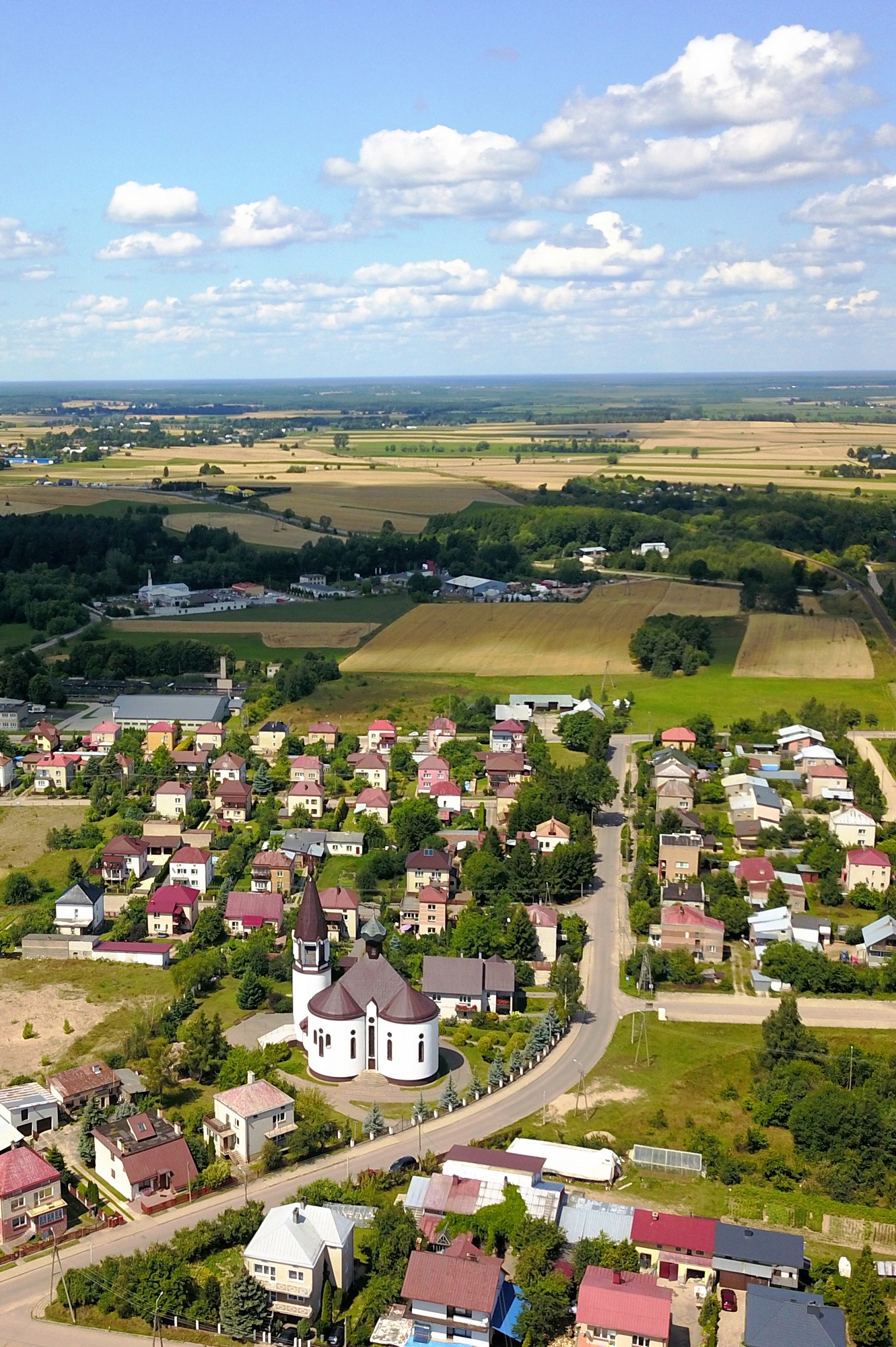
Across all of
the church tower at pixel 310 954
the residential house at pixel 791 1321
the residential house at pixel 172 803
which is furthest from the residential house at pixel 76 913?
the residential house at pixel 791 1321

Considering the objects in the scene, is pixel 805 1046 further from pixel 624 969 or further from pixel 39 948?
pixel 39 948

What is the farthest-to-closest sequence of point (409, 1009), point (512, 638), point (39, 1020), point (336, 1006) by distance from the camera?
point (512, 638) → point (39, 1020) → point (336, 1006) → point (409, 1009)

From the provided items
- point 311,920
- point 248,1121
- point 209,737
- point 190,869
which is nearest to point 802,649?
point 209,737

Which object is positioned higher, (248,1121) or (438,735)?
(438,735)

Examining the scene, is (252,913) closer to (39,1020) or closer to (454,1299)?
(39,1020)

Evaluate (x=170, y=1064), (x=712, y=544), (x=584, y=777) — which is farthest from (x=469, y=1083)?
(x=712, y=544)

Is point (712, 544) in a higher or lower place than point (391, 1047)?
higher
